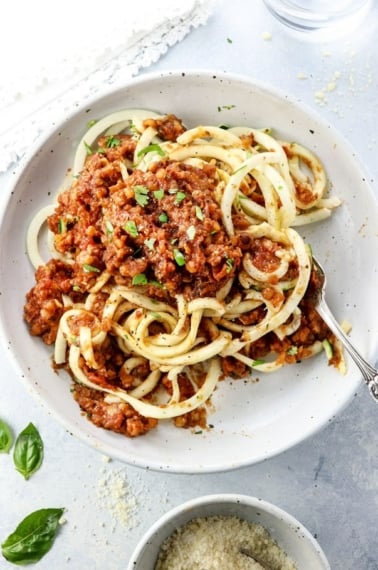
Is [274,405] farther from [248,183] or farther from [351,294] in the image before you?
[248,183]

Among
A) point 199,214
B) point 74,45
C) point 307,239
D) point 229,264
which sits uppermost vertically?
point 74,45

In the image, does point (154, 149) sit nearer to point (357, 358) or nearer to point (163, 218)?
point (163, 218)

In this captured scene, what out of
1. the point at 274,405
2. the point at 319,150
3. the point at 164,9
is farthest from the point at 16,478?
the point at 164,9

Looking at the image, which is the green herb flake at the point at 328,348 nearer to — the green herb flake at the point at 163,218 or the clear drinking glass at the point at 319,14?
the green herb flake at the point at 163,218

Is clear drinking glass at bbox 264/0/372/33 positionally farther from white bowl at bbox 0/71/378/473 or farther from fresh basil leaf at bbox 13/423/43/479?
fresh basil leaf at bbox 13/423/43/479

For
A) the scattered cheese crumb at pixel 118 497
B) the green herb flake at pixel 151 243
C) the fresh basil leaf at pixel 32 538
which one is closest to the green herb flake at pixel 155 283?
the green herb flake at pixel 151 243

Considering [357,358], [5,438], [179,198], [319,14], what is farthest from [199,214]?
[319,14]

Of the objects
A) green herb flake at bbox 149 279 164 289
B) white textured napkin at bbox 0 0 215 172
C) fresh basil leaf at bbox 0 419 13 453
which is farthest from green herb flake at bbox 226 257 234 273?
fresh basil leaf at bbox 0 419 13 453

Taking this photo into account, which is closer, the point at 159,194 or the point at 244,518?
the point at 159,194
